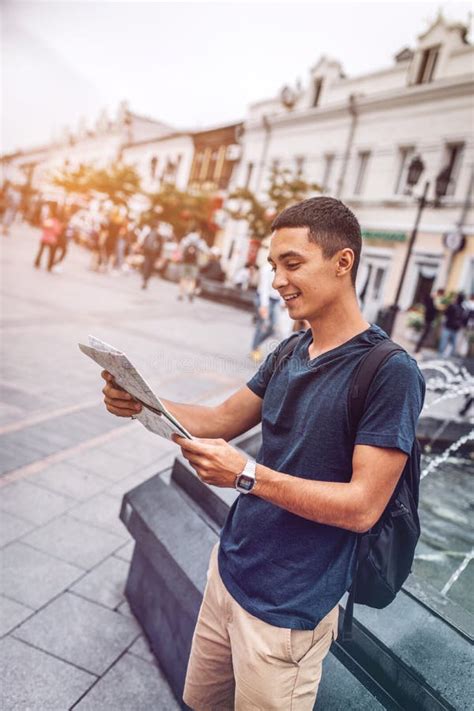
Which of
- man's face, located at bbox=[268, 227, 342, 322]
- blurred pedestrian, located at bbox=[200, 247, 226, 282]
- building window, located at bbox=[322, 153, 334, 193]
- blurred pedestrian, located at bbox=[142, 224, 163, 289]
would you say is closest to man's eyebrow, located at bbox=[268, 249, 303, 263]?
man's face, located at bbox=[268, 227, 342, 322]

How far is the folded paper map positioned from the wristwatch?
148 millimetres

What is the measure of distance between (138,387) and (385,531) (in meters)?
0.71

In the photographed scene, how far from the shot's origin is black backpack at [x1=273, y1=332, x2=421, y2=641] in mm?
1238

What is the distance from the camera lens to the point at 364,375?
123 cm

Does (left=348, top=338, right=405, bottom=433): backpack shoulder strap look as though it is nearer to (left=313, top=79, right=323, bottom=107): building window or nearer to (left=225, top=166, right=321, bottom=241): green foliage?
(left=225, top=166, right=321, bottom=241): green foliage

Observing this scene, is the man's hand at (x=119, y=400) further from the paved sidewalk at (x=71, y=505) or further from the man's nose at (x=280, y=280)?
the paved sidewalk at (x=71, y=505)

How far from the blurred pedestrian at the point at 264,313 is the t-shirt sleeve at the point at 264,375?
657 cm

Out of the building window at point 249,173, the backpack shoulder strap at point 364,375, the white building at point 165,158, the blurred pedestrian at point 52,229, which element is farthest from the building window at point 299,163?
the backpack shoulder strap at point 364,375

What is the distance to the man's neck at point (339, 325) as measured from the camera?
4.56 ft

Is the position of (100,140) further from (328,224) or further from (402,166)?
(328,224)

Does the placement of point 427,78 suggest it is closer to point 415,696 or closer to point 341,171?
point 341,171

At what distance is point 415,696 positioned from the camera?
155 centimetres

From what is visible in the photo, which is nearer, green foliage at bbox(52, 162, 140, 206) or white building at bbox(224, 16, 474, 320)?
white building at bbox(224, 16, 474, 320)

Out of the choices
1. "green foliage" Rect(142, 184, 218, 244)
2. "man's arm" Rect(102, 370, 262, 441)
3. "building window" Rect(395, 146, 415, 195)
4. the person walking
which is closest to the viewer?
"man's arm" Rect(102, 370, 262, 441)
